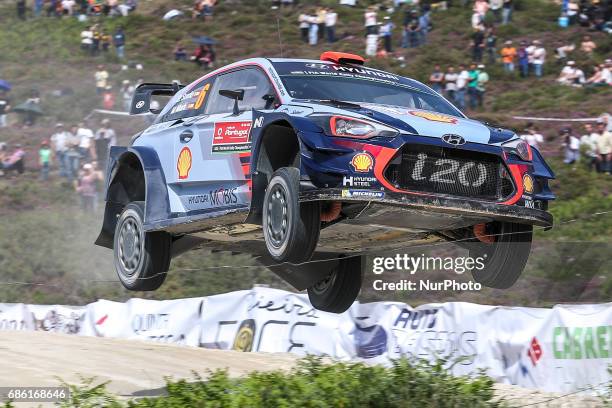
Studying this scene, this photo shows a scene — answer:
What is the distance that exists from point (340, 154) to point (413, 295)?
12.1 feet

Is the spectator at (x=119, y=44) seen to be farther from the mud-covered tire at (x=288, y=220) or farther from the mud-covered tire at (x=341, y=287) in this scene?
the mud-covered tire at (x=288, y=220)

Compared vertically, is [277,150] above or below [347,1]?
above

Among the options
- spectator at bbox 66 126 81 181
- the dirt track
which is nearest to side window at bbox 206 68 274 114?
the dirt track

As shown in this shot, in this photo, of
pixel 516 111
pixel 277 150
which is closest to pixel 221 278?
pixel 277 150

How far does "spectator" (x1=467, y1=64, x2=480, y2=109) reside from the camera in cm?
2464

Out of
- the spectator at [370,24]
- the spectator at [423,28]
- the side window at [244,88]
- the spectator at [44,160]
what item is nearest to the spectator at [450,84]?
the spectator at [370,24]

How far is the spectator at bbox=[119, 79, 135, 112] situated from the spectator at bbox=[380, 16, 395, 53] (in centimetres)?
658

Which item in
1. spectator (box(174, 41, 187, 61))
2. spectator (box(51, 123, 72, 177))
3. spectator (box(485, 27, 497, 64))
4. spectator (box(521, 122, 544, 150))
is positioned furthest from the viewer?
spectator (box(174, 41, 187, 61))

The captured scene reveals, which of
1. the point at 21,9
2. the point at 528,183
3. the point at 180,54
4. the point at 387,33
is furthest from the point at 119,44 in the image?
the point at 528,183

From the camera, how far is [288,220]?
24.5 ft

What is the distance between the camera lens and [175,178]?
9172 mm

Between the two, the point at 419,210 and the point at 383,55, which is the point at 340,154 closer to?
the point at 419,210

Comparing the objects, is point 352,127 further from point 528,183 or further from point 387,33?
point 387,33

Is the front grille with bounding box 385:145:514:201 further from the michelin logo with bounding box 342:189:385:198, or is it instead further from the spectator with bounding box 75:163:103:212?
the spectator with bounding box 75:163:103:212
